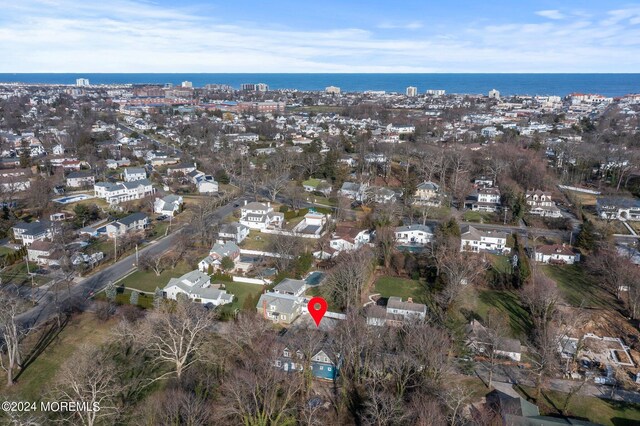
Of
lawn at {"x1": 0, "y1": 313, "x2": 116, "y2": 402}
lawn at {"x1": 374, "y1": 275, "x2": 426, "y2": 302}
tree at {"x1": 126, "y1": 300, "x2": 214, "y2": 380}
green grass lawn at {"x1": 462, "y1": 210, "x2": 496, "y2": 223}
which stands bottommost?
green grass lawn at {"x1": 462, "y1": 210, "x2": 496, "y2": 223}

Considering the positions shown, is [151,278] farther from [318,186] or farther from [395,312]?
[318,186]

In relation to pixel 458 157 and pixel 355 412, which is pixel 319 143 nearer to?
pixel 458 157

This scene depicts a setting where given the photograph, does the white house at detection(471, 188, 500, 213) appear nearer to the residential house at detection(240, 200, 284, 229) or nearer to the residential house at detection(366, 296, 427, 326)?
the residential house at detection(240, 200, 284, 229)

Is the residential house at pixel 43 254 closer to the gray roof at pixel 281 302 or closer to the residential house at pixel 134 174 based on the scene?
the gray roof at pixel 281 302

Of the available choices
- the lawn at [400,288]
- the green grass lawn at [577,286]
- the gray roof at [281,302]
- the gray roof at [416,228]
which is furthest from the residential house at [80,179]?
the green grass lawn at [577,286]

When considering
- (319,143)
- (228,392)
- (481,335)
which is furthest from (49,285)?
(319,143)

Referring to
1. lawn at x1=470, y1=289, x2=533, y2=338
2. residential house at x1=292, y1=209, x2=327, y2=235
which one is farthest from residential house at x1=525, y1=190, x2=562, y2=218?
residential house at x1=292, y1=209, x2=327, y2=235

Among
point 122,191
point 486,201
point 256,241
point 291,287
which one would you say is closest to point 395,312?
point 291,287
